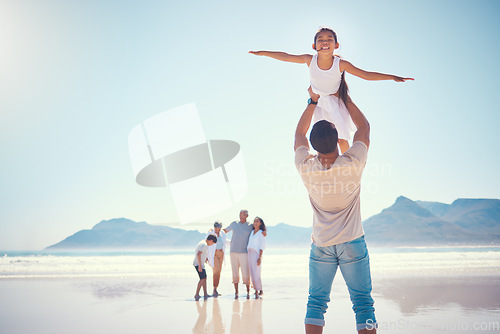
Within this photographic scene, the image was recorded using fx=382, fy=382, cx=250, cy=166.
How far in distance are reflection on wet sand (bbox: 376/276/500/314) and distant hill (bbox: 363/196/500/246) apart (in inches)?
2962

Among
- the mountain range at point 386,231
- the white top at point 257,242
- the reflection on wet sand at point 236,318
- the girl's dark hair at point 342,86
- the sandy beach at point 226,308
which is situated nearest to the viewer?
the girl's dark hair at point 342,86

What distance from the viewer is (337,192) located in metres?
2.23

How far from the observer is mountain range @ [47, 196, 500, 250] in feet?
299

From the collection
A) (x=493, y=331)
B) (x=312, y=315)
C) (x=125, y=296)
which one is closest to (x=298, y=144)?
(x=312, y=315)

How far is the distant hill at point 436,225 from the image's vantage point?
8725cm

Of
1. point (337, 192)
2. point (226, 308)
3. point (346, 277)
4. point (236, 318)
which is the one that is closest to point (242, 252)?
point (226, 308)

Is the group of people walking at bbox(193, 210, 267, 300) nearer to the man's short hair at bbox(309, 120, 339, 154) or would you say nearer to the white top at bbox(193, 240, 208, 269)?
the white top at bbox(193, 240, 208, 269)

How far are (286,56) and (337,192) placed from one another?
5.41 feet

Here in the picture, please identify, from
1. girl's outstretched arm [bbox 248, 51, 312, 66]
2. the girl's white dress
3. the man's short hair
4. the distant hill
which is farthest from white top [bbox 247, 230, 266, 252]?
the distant hill

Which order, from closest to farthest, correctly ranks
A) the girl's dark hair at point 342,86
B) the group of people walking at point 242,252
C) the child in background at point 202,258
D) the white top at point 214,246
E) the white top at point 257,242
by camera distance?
the girl's dark hair at point 342,86
the child in background at point 202,258
the group of people walking at point 242,252
the white top at point 257,242
the white top at point 214,246

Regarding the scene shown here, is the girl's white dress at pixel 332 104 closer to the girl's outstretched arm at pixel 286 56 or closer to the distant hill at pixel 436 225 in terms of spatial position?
the girl's outstretched arm at pixel 286 56

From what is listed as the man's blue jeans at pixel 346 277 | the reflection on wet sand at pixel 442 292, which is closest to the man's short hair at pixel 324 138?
the man's blue jeans at pixel 346 277

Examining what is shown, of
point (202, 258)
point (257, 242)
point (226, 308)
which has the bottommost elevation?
point (226, 308)

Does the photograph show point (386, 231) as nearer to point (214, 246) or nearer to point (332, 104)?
point (214, 246)
